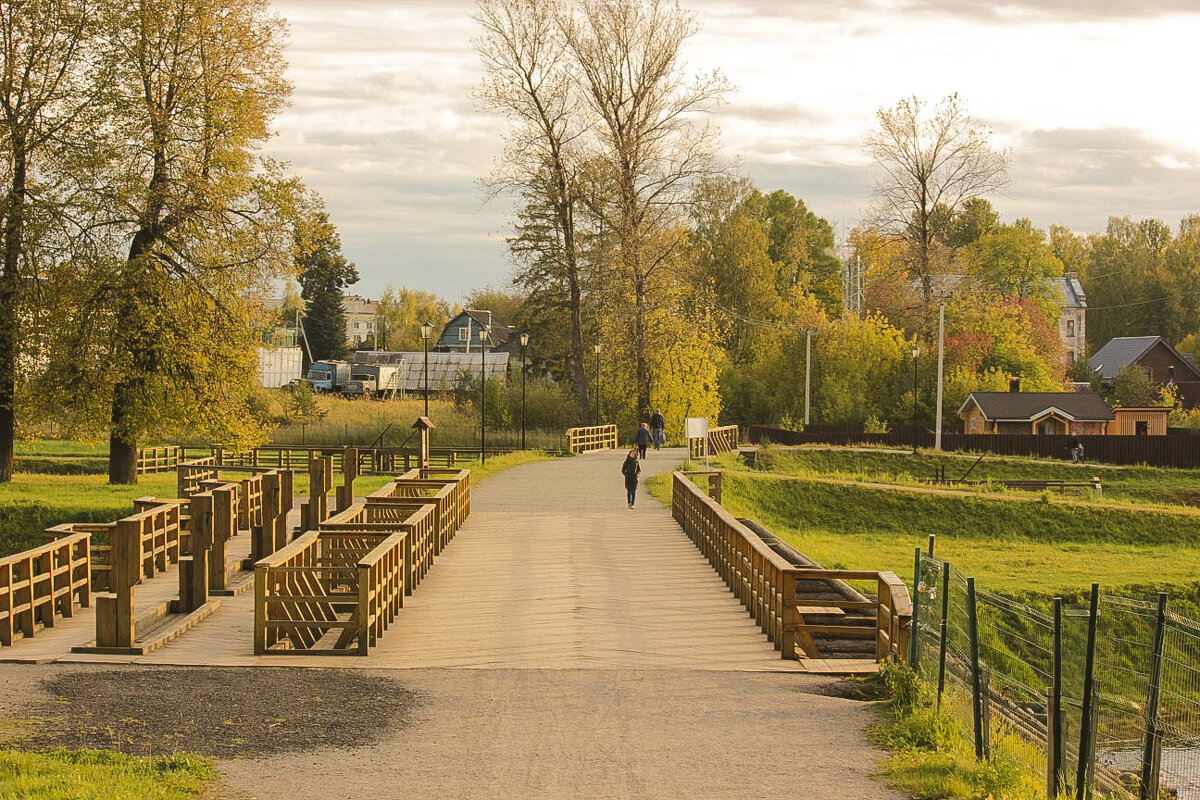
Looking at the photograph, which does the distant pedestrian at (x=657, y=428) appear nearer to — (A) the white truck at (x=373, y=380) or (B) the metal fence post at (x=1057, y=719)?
(A) the white truck at (x=373, y=380)

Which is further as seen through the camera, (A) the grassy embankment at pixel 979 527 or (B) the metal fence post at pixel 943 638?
(A) the grassy embankment at pixel 979 527

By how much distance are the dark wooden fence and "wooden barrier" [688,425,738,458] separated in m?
2.41

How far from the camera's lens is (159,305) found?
3519 cm

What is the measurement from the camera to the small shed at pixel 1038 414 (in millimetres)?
64562

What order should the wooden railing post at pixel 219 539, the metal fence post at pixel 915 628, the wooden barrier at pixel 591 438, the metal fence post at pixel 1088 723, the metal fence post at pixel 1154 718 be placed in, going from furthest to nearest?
the wooden barrier at pixel 591 438 → the wooden railing post at pixel 219 539 → the metal fence post at pixel 915 628 → the metal fence post at pixel 1088 723 → the metal fence post at pixel 1154 718

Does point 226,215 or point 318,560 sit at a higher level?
point 226,215

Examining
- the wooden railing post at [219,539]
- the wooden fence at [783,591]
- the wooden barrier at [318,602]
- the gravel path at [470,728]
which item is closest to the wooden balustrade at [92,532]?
the wooden railing post at [219,539]

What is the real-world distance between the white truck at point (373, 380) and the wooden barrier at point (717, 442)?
4513cm

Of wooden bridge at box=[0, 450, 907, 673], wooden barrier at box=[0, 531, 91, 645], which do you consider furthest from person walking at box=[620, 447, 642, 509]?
wooden barrier at box=[0, 531, 91, 645]

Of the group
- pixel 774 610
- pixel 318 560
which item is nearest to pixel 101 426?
pixel 318 560

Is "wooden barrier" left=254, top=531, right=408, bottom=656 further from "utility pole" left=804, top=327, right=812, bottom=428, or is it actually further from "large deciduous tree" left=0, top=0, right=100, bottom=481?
"utility pole" left=804, top=327, right=812, bottom=428

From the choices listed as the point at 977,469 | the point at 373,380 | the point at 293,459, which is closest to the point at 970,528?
the point at 977,469

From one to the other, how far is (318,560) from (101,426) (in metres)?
21.6

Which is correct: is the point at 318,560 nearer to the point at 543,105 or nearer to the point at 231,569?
the point at 231,569
